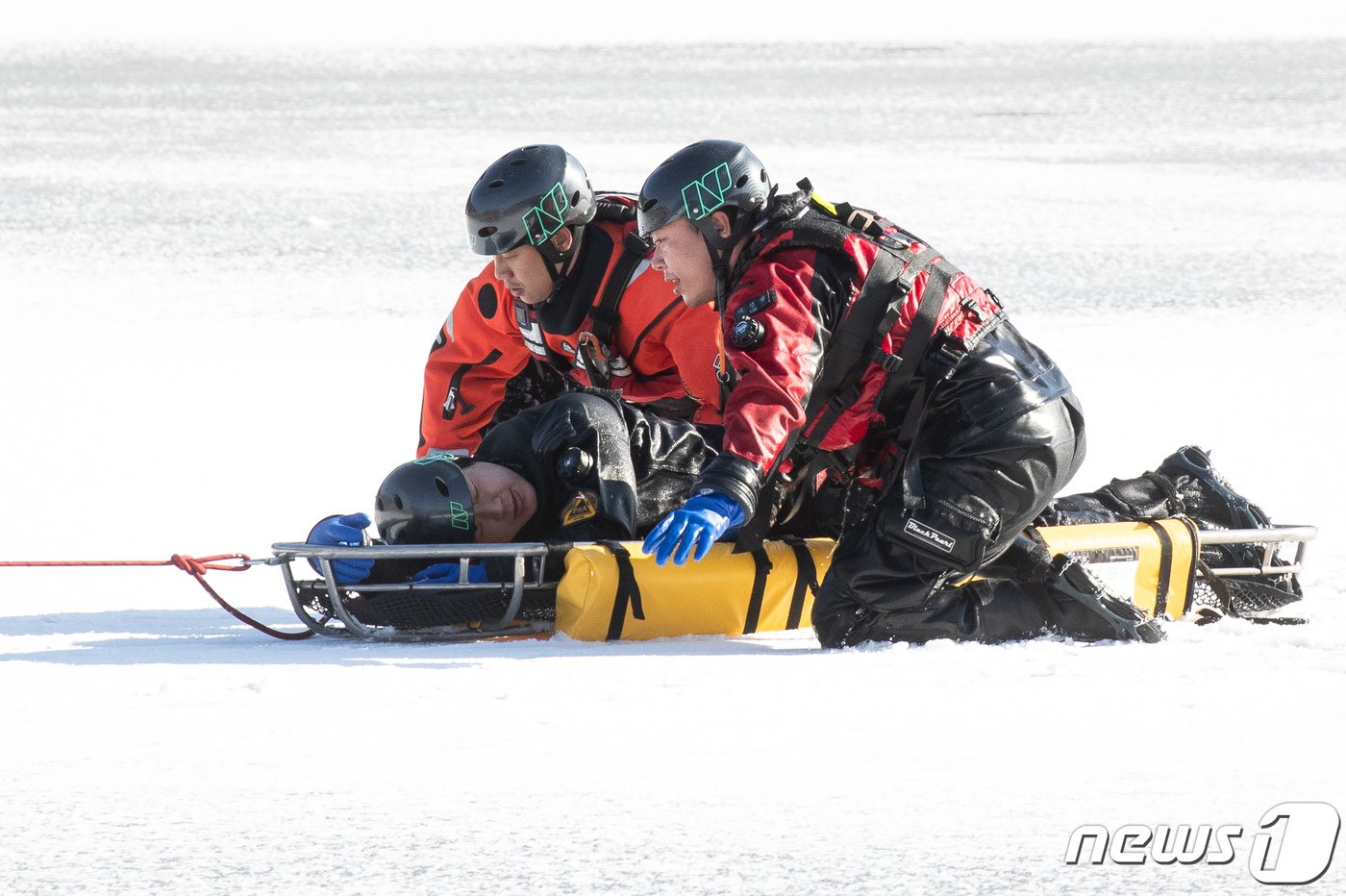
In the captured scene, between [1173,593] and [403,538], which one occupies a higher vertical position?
[1173,593]

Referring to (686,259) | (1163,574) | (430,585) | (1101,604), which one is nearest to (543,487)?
(430,585)

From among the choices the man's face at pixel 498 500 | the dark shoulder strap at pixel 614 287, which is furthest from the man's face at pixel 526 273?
the man's face at pixel 498 500

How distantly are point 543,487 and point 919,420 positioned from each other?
102 cm

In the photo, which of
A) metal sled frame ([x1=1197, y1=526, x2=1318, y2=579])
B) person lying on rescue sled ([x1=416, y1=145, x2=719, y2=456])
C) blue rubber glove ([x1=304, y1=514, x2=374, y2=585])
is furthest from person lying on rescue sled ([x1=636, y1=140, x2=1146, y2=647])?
blue rubber glove ([x1=304, y1=514, x2=374, y2=585])

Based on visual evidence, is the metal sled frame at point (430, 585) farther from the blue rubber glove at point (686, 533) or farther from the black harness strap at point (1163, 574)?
the blue rubber glove at point (686, 533)

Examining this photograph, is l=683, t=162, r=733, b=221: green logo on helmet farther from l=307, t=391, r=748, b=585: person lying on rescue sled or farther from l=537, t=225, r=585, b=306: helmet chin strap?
l=537, t=225, r=585, b=306: helmet chin strap

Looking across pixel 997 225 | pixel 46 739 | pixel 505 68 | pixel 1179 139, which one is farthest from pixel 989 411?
pixel 505 68

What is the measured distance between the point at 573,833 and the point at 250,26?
21646mm

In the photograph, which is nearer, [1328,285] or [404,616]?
[404,616]

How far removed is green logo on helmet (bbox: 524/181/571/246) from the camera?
4750 millimetres

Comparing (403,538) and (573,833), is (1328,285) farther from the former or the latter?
(573,833)

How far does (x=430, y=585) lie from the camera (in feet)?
13.5

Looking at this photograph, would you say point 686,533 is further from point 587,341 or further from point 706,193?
point 587,341

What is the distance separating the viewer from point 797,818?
280 centimetres
